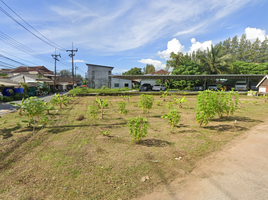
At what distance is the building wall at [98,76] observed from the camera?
1433 inches

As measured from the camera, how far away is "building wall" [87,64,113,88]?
36.4 m

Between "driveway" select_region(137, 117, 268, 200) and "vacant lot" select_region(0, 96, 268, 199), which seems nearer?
"driveway" select_region(137, 117, 268, 200)

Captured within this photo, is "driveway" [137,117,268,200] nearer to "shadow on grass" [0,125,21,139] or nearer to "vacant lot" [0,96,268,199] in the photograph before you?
"vacant lot" [0,96,268,199]

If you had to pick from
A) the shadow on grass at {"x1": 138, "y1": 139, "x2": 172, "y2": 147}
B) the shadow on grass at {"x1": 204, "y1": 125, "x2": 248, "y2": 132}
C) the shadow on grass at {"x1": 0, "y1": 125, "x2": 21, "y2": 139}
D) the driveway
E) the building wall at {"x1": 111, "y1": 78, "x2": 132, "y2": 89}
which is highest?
the building wall at {"x1": 111, "y1": 78, "x2": 132, "y2": 89}

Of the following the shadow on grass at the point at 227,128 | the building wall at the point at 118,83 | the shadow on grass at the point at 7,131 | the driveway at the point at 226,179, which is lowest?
the driveway at the point at 226,179

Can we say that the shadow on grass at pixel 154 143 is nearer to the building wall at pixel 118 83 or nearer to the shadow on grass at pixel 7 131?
the shadow on grass at pixel 7 131

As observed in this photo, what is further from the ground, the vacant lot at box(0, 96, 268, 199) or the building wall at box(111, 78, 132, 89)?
the building wall at box(111, 78, 132, 89)

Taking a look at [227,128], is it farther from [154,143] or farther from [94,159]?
[94,159]

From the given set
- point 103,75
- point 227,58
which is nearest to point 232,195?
point 103,75

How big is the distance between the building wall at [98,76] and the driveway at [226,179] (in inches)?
1379

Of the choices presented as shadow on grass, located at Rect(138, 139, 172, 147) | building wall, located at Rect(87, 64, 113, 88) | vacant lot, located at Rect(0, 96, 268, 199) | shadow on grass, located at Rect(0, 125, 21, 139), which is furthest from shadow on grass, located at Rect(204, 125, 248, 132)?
building wall, located at Rect(87, 64, 113, 88)

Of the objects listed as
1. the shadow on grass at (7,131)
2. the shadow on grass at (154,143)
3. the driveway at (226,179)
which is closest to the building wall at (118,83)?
the shadow on grass at (7,131)

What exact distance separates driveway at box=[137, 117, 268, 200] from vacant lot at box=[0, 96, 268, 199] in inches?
9.6

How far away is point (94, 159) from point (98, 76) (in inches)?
1369
